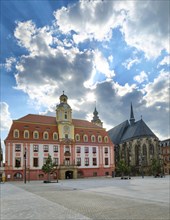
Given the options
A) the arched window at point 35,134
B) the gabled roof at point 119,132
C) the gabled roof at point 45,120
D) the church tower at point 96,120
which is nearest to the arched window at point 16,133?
the gabled roof at point 45,120

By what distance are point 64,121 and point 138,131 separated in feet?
101

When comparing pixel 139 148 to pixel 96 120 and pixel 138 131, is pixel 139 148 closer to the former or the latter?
pixel 138 131

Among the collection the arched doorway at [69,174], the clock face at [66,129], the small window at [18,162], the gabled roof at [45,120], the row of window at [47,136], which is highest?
the gabled roof at [45,120]

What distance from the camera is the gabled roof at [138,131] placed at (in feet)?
271

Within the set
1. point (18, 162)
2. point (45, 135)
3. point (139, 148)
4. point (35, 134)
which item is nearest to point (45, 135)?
point (45, 135)

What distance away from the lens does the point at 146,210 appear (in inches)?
470

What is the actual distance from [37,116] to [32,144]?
31.8ft

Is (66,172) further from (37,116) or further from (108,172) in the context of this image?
(37,116)

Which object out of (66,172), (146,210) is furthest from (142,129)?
(146,210)

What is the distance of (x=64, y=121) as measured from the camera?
219 feet

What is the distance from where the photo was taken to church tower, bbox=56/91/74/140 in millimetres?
65938

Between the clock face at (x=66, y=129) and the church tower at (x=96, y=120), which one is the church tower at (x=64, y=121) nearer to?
the clock face at (x=66, y=129)

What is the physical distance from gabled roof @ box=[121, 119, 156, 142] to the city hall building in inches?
639

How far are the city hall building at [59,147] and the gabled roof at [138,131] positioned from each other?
16228 mm
